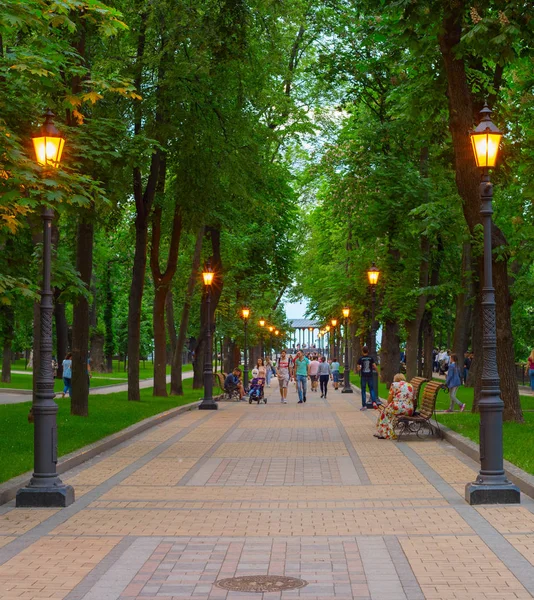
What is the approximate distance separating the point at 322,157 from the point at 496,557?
3087 cm

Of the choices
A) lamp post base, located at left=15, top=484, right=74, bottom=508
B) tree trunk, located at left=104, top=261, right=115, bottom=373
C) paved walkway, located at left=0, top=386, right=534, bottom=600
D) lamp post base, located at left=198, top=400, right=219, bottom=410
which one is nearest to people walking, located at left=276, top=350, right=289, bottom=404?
lamp post base, located at left=198, top=400, right=219, bottom=410

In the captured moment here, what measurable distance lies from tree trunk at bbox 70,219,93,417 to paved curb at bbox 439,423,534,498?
7.81m

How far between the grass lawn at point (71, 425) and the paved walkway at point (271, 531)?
0.86 metres

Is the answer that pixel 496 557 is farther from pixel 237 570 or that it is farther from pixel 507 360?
pixel 507 360

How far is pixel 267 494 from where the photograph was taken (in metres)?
12.5

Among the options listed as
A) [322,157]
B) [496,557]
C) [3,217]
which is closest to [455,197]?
[322,157]

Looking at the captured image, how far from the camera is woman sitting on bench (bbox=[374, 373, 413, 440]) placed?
19484 mm

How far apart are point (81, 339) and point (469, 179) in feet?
30.3

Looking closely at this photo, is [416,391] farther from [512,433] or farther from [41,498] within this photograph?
[41,498]

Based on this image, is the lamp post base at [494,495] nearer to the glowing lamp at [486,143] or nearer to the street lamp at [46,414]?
the glowing lamp at [486,143]

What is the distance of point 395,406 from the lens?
1972cm

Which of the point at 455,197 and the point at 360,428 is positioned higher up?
the point at 455,197

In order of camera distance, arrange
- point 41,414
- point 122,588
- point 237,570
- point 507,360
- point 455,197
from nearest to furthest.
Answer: point 122,588 → point 237,570 → point 41,414 → point 507,360 → point 455,197

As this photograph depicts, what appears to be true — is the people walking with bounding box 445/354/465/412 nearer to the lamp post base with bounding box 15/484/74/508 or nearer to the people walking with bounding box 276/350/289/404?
the people walking with bounding box 276/350/289/404
